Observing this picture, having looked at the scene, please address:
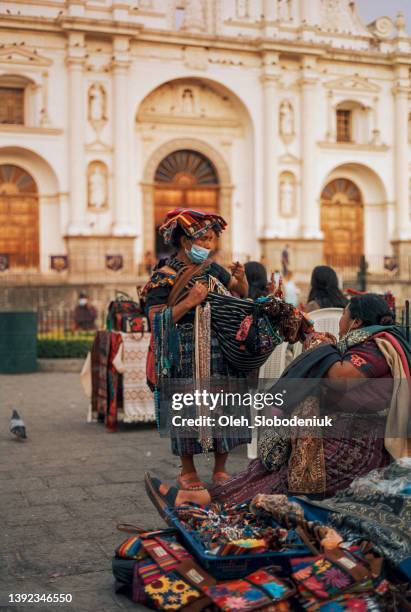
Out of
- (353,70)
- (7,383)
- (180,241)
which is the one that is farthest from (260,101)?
(180,241)

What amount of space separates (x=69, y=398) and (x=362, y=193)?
18647mm

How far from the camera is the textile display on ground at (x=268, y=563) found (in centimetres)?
310

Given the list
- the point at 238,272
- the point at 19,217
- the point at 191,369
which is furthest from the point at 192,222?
the point at 19,217

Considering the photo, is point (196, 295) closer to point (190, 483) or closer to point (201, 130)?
point (190, 483)

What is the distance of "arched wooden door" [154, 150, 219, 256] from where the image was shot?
82.3 ft

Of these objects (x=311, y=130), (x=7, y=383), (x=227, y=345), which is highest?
(x=311, y=130)

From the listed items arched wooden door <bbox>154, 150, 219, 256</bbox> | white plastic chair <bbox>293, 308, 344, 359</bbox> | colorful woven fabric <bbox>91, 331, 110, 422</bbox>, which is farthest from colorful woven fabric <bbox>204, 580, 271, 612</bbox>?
arched wooden door <bbox>154, 150, 219, 256</bbox>

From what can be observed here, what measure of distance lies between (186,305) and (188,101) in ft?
69.9

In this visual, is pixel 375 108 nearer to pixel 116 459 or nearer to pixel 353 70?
pixel 353 70

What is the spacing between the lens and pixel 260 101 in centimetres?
2481

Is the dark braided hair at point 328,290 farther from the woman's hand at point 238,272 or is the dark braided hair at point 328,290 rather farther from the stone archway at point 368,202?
the stone archway at point 368,202

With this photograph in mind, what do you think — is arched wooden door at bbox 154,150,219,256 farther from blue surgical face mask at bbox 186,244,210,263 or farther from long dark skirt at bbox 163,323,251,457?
long dark skirt at bbox 163,323,251,457

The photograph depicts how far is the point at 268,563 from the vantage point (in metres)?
3.32

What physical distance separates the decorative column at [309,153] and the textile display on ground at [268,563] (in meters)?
21.7
